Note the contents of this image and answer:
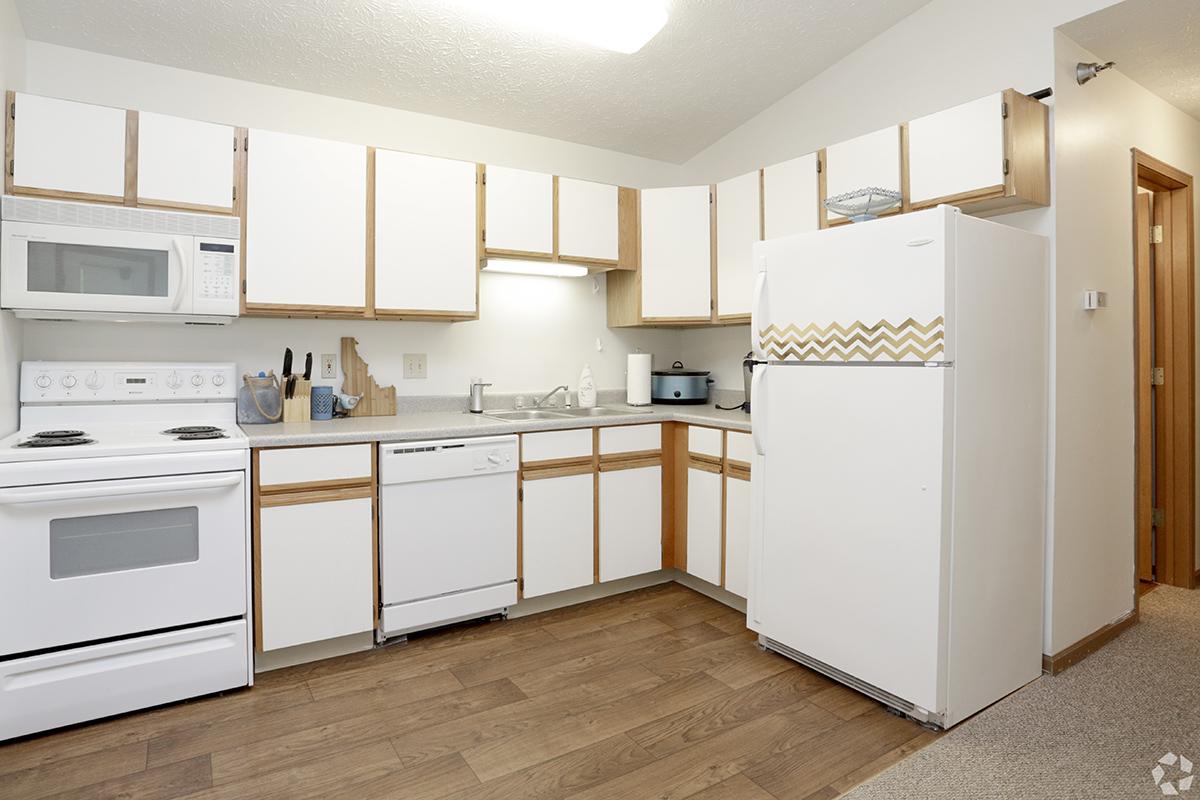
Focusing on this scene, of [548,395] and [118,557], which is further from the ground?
[548,395]

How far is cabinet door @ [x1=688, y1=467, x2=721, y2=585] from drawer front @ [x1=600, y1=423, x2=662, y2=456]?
23 cm

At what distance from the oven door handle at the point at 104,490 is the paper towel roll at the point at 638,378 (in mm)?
2109

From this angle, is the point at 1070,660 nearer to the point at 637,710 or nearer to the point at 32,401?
the point at 637,710

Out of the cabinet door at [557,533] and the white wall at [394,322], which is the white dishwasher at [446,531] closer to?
the cabinet door at [557,533]

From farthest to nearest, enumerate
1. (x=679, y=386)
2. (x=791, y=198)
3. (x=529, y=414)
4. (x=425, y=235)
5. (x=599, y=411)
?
1. (x=679, y=386)
2. (x=599, y=411)
3. (x=529, y=414)
4. (x=791, y=198)
5. (x=425, y=235)

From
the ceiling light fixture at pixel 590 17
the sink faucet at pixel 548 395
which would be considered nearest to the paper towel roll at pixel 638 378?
the sink faucet at pixel 548 395

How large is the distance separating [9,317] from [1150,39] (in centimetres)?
434

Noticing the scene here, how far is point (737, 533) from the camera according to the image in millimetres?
3002

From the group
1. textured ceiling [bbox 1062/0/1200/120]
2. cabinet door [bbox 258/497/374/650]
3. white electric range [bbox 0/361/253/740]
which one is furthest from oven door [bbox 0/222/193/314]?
textured ceiling [bbox 1062/0/1200/120]

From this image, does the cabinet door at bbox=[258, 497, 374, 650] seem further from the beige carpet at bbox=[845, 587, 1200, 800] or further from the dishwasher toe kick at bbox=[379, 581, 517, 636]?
the beige carpet at bbox=[845, 587, 1200, 800]

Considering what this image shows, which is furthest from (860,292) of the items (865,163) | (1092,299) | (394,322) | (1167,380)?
(1167,380)

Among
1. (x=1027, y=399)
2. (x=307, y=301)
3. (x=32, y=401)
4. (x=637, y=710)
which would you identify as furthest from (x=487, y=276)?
(x=1027, y=399)

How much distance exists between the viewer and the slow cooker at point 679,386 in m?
3.79

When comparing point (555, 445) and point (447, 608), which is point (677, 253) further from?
point (447, 608)
